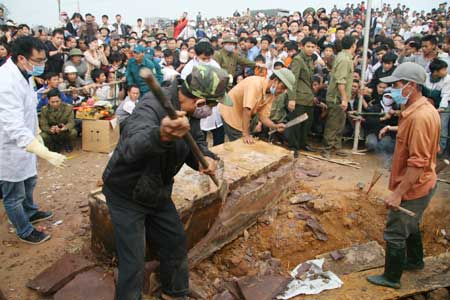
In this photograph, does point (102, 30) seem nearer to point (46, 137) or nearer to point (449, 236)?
point (46, 137)

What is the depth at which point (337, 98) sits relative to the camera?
7.48 m

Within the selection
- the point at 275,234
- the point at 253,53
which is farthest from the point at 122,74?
the point at 275,234

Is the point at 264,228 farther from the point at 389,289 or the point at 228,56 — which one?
the point at 228,56

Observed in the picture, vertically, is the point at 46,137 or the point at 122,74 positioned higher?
the point at 122,74

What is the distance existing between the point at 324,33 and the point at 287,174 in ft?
26.6

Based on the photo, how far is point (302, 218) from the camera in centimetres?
505

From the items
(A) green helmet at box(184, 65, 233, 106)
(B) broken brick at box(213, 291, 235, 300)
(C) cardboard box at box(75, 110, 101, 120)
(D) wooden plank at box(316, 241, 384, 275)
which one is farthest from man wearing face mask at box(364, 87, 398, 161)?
(C) cardboard box at box(75, 110, 101, 120)

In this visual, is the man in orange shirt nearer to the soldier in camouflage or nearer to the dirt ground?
the dirt ground

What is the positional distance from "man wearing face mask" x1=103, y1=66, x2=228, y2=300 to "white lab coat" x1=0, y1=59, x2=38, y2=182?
1369 mm

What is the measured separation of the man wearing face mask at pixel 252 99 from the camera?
5184 mm

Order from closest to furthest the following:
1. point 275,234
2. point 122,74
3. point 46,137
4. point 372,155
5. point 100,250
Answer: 1. point 100,250
2. point 275,234
3. point 46,137
4. point 372,155
5. point 122,74

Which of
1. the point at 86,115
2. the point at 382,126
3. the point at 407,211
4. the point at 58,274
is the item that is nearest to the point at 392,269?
the point at 407,211

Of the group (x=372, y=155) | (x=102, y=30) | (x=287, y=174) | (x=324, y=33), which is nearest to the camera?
(x=287, y=174)

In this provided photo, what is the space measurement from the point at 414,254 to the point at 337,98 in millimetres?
4072
